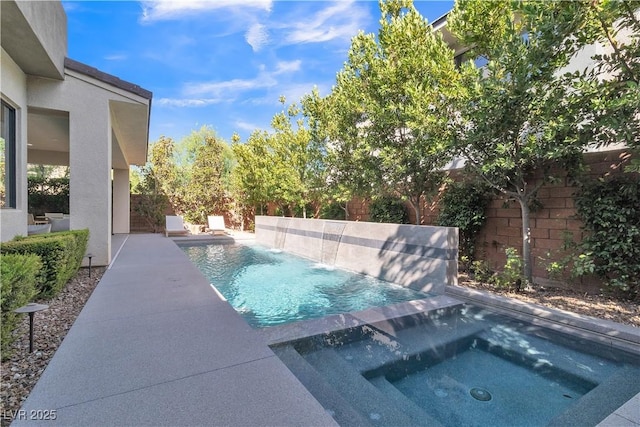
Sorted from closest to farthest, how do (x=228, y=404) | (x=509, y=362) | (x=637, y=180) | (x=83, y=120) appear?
1. (x=228, y=404)
2. (x=509, y=362)
3. (x=637, y=180)
4. (x=83, y=120)

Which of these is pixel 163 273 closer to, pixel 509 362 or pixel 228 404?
pixel 228 404

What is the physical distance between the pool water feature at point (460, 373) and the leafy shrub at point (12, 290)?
2710mm

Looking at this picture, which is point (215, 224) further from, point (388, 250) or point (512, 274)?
point (512, 274)

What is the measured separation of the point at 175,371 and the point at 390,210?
9089 millimetres

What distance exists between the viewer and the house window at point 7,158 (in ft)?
20.5

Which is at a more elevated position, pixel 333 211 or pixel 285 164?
pixel 285 164

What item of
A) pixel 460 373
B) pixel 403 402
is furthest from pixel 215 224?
pixel 403 402

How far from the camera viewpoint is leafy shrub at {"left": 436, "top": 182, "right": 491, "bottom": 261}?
8.11 m

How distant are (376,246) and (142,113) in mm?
7761

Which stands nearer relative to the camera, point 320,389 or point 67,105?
point 320,389

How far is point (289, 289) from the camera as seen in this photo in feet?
24.8

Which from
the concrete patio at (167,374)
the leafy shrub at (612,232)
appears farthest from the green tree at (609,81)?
the concrete patio at (167,374)

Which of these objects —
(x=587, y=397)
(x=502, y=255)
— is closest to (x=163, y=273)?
(x=587, y=397)

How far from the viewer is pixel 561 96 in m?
5.47
